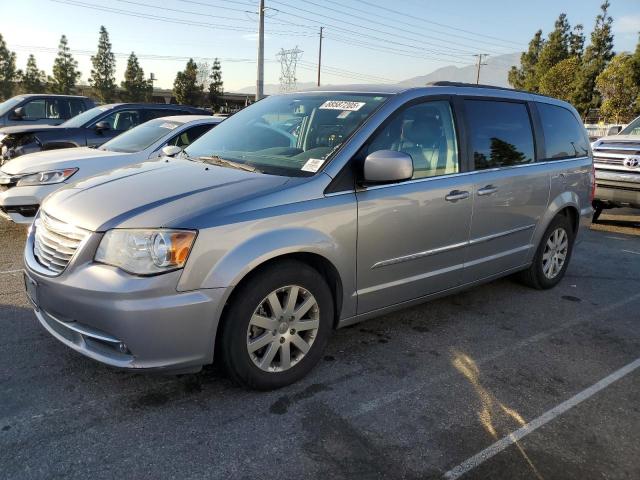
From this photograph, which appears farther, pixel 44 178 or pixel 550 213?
pixel 44 178

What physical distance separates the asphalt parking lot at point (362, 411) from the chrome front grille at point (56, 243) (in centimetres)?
71

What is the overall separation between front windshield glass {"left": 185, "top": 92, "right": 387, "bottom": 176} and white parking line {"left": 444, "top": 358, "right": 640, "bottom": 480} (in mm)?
1774

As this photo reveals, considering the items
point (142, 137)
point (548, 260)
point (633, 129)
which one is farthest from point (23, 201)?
point (633, 129)

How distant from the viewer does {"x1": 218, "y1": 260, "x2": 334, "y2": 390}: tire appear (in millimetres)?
2785

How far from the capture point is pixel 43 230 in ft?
10.1

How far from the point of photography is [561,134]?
5039 millimetres

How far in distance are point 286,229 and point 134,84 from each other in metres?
75.7

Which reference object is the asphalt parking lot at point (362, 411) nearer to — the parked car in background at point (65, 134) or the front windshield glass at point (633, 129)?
the parked car in background at point (65, 134)

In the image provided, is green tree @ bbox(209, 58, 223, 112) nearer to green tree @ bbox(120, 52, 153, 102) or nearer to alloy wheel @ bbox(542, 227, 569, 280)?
green tree @ bbox(120, 52, 153, 102)

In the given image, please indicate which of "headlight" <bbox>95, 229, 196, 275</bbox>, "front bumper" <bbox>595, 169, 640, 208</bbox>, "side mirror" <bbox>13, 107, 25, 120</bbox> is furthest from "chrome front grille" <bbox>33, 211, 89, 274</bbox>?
"side mirror" <bbox>13, 107, 25, 120</bbox>

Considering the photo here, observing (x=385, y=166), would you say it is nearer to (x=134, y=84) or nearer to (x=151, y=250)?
(x=151, y=250)

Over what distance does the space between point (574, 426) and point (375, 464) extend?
1.19m

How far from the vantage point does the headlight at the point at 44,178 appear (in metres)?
5.79

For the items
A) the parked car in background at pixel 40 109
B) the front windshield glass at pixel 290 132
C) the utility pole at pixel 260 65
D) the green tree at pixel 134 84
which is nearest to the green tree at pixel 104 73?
the green tree at pixel 134 84
